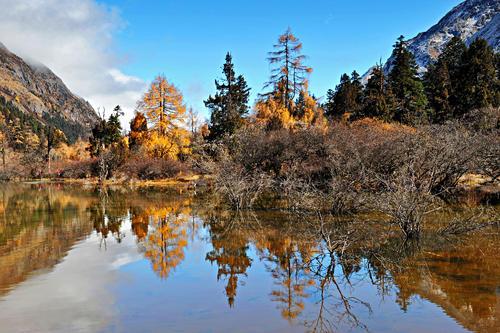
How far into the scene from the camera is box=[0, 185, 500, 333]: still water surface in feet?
24.7

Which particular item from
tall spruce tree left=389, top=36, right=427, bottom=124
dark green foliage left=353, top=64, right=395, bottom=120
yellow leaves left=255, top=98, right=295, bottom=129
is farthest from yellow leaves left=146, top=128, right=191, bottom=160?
tall spruce tree left=389, top=36, right=427, bottom=124

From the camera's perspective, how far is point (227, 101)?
4459 cm

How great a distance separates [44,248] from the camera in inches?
539

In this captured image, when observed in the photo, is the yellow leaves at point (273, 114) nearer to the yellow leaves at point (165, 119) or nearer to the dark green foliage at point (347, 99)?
the dark green foliage at point (347, 99)

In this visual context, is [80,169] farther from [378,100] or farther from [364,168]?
[364,168]

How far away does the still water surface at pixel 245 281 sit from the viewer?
7516 millimetres

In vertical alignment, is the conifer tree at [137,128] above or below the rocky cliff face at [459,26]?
below

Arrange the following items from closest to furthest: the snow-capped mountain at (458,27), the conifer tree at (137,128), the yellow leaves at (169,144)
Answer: the yellow leaves at (169,144), the conifer tree at (137,128), the snow-capped mountain at (458,27)

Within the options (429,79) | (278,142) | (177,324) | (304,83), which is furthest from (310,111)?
(177,324)

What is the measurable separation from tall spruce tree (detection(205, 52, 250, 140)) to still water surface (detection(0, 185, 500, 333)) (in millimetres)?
26869

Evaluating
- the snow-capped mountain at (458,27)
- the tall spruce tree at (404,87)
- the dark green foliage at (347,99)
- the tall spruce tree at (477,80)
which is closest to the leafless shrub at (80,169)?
the dark green foliage at (347,99)

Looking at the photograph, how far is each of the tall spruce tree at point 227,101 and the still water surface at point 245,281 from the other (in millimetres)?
26869

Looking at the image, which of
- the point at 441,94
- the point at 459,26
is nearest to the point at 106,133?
the point at 441,94

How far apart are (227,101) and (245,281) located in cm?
3584
